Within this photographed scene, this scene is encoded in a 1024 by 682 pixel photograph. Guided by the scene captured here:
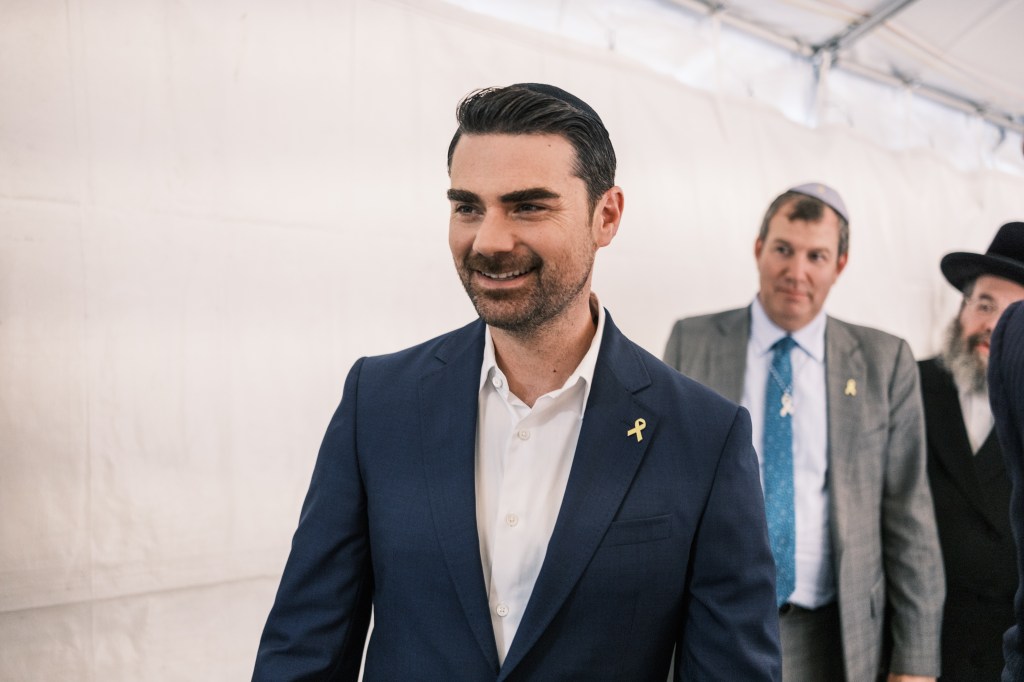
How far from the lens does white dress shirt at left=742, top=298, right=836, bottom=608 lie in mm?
2193

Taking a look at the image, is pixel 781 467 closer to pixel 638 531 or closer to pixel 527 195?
pixel 638 531

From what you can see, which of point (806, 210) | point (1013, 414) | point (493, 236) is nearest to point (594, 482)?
point (493, 236)

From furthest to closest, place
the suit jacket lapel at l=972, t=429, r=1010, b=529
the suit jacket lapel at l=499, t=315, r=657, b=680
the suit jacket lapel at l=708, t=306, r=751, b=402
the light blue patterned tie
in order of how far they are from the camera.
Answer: the suit jacket lapel at l=972, t=429, r=1010, b=529
the suit jacket lapel at l=708, t=306, r=751, b=402
the light blue patterned tie
the suit jacket lapel at l=499, t=315, r=657, b=680

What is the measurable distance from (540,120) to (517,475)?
57 cm

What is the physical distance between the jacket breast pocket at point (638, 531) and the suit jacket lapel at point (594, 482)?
0.6 inches

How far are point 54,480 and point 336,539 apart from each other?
857 millimetres

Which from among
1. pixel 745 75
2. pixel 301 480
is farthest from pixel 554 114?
pixel 745 75

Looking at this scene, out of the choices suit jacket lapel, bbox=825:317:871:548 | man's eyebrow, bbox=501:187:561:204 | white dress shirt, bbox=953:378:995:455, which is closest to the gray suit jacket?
suit jacket lapel, bbox=825:317:871:548

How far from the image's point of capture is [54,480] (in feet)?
5.47

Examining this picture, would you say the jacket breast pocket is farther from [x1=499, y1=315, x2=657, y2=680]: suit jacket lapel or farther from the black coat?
the black coat

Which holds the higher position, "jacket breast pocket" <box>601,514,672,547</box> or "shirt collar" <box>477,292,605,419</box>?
"shirt collar" <box>477,292,605,419</box>

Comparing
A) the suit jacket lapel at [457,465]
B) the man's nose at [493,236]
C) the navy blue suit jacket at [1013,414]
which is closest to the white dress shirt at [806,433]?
the navy blue suit jacket at [1013,414]

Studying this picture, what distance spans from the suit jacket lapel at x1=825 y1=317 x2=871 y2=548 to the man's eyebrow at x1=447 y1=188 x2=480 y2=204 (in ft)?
4.91

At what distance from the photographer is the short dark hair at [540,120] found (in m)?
1.20
